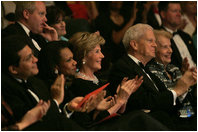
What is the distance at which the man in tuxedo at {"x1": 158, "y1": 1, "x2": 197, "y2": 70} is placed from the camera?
21.5ft

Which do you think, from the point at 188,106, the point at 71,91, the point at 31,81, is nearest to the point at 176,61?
the point at 188,106

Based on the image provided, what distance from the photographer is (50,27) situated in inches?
213

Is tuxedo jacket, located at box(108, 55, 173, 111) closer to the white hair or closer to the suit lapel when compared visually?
the suit lapel

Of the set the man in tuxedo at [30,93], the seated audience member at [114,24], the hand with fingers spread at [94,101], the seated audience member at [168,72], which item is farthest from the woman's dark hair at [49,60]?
the seated audience member at [114,24]

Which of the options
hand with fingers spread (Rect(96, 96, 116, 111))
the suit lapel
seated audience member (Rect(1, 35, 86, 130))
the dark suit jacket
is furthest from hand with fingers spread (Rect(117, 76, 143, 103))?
the dark suit jacket

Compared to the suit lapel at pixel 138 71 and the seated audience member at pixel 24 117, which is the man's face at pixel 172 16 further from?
the seated audience member at pixel 24 117

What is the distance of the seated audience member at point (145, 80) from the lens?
5.09 meters

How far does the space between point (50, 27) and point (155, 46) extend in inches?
43.4

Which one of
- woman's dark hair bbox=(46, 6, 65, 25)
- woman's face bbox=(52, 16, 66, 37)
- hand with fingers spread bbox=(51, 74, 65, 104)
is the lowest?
hand with fingers spread bbox=(51, 74, 65, 104)

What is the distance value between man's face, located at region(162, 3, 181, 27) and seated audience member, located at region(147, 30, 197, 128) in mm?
862

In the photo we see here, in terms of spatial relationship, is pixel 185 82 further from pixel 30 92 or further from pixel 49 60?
pixel 30 92

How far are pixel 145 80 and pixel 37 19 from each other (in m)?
1.24

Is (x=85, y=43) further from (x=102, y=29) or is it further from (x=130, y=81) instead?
(x=102, y=29)

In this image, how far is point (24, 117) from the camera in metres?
4.07
